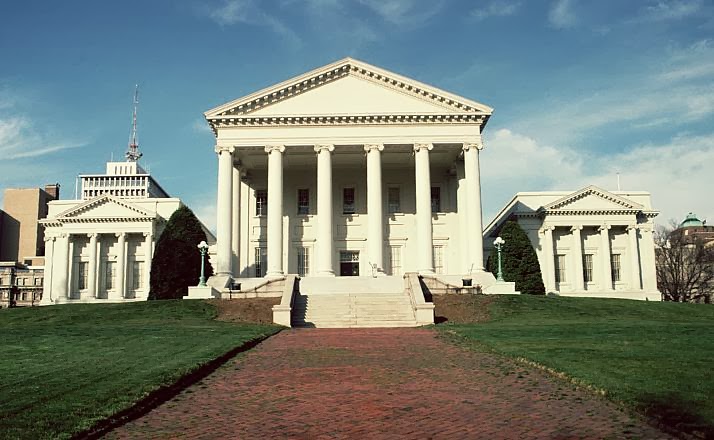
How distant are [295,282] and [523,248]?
678 inches

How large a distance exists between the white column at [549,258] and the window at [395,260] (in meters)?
15.6

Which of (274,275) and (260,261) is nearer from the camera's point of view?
(274,275)

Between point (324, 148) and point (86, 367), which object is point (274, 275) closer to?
point (324, 148)

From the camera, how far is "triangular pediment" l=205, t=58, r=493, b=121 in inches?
1761

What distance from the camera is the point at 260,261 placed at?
1966 inches

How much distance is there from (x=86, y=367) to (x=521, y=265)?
118 feet

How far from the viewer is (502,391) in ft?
39.1

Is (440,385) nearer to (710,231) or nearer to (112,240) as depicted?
(112,240)

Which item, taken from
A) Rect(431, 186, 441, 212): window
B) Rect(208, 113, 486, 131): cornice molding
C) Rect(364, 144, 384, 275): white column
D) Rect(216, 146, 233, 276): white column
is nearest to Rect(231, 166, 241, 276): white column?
Rect(216, 146, 233, 276): white column

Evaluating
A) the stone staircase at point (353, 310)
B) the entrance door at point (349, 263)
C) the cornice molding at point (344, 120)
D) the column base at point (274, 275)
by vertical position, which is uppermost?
the cornice molding at point (344, 120)

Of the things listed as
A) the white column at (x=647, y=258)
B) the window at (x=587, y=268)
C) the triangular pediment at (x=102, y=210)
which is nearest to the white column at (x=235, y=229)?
the triangular pediment at (x=102, y=210)

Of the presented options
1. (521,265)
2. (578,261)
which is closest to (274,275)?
(521,265)

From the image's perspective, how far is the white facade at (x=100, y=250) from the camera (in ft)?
201

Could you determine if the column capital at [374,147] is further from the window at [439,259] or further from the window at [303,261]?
the window at [303,261]
